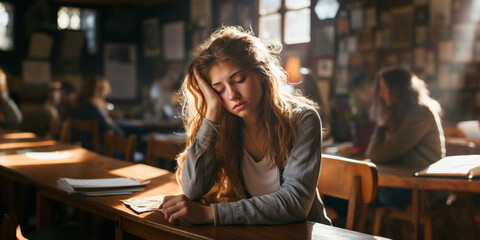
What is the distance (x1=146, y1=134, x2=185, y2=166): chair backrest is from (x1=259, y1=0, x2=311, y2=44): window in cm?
396

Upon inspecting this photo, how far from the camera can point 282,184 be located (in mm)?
1517

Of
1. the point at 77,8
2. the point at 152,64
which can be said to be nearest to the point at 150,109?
the point at 152,64

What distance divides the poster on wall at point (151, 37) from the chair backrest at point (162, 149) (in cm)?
634

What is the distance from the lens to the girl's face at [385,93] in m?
3.04

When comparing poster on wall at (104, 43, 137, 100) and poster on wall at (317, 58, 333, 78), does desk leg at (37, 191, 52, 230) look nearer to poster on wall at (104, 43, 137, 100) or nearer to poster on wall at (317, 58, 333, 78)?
poster on wall at (317, 58, 333, 78)

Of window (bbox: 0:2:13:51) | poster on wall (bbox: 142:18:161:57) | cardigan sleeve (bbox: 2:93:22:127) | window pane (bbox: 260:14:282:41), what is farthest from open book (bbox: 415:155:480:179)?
window (bbox: 0:2:13:51)

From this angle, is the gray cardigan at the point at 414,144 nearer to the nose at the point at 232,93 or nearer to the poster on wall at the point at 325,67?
the nose at the point at 232,93

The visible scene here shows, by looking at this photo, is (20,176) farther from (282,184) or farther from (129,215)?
(282,184)

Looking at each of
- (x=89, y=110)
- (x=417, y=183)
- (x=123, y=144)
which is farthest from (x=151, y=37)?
(x=417, y=183)

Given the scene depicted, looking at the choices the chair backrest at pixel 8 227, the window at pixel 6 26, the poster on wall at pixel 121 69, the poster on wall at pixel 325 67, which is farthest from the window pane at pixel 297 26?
the chair backrest at pixel 8 227

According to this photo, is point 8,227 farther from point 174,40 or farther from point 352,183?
point 174,40

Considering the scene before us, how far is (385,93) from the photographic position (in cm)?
309

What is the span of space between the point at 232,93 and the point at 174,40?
718 cm

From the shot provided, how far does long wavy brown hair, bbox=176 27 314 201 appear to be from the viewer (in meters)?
1.58
